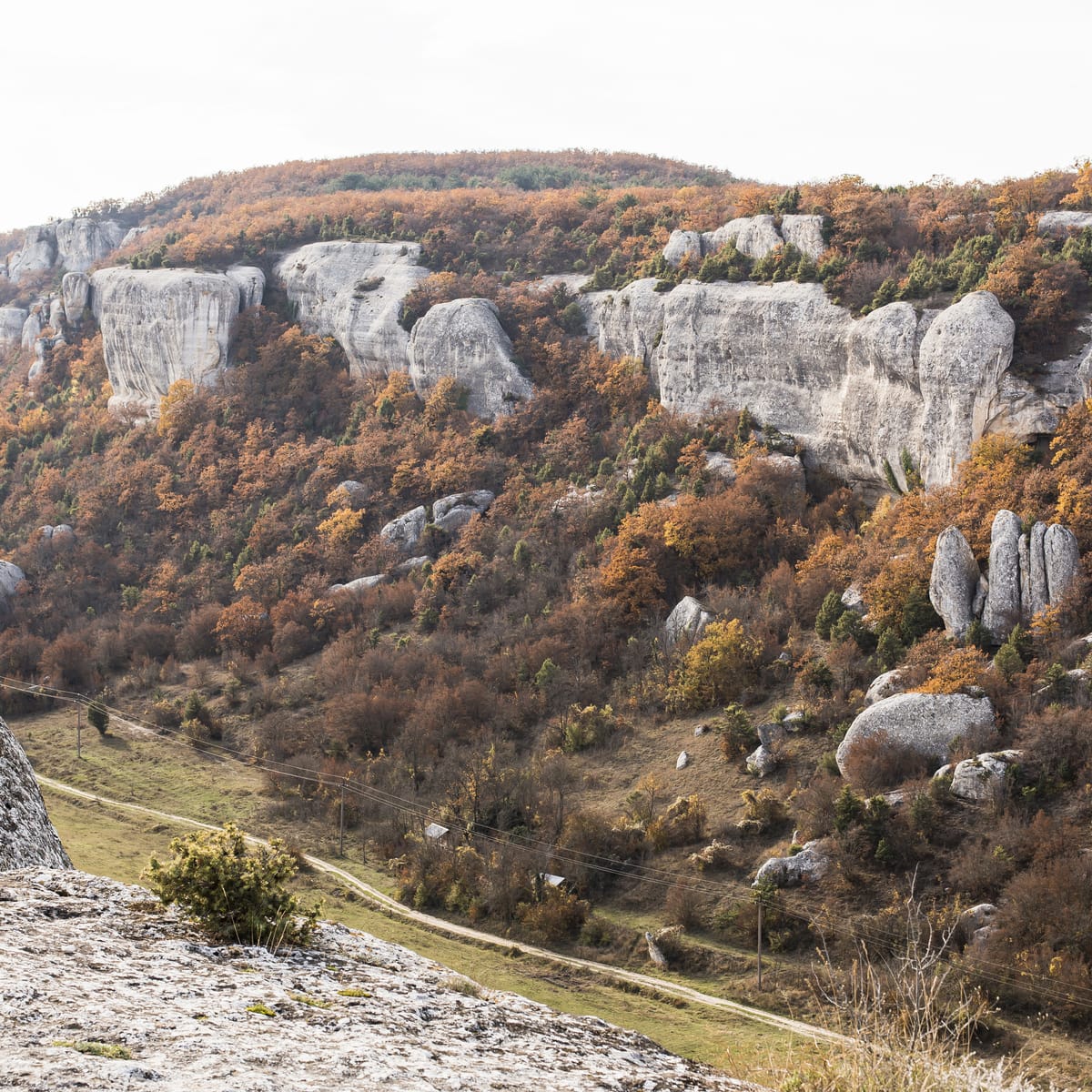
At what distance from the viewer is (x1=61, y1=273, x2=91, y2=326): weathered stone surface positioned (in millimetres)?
70062

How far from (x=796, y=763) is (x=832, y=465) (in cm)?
1510

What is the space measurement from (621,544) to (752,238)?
1571 cm

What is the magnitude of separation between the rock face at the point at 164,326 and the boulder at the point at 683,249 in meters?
27.6

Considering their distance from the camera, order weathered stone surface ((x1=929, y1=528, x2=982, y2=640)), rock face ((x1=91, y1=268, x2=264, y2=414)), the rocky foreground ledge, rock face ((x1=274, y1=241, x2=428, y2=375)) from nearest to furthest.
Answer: the rocky foreground ledge → weathered stone surface ((x1=929, y1=528, x2=982, y2=640)) → rock face ((x1=274, y1=241, x2=428, y2=375)) → rock face ((x1=91, y1=268, x2=264, y2=414))

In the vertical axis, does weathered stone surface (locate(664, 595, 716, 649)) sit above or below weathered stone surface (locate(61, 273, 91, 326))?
below

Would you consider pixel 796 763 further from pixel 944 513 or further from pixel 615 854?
pixel 944 513

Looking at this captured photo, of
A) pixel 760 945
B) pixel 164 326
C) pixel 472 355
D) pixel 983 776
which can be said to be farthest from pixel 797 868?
pixel 164 326

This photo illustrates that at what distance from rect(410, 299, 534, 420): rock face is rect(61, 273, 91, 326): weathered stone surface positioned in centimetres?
3131

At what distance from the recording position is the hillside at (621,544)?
81.0 feet

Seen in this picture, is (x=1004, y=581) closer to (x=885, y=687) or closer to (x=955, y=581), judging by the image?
(x=955, y=581)

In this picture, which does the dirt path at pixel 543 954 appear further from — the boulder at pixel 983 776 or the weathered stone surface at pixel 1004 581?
the weathered stone surface at pixel 1004 581

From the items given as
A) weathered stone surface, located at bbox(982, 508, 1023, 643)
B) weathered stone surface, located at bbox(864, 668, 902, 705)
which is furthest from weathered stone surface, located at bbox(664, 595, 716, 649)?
weathered stone surface, located at bbox(982, 508, 1023, 643)

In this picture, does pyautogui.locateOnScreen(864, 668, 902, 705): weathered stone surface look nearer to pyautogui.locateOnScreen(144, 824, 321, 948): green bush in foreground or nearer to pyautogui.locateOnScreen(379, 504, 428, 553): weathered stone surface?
pyautogui.locateOnScreen(144, 824, 321, 948): green bush in foreground

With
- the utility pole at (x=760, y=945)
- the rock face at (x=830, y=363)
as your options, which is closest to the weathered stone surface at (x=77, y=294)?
the rock face at (x=830, y=363)
